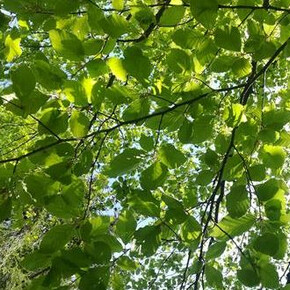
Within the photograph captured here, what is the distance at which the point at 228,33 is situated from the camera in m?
1.39

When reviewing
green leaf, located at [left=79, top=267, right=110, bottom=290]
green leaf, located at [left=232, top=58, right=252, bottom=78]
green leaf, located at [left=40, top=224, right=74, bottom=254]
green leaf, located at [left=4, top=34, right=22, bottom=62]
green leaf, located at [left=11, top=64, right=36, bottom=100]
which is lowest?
green leaf, located at [left=79, top=267, right=110, bottom=290]

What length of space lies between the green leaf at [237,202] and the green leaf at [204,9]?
54 cm

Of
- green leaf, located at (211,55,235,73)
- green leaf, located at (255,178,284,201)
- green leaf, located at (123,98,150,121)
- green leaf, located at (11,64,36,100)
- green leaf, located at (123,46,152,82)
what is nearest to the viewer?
green leaf, located at (11,64,36,100)

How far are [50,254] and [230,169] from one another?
753mm

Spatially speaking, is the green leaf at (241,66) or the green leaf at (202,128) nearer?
the green leaf at (202,128)

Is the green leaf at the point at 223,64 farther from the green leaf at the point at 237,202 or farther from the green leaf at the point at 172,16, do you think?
the green leaf at the point at 237,202

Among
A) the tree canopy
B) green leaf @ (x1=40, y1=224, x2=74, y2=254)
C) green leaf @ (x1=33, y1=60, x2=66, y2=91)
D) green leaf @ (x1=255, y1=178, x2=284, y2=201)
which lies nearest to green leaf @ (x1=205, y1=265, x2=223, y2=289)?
the tree canopy

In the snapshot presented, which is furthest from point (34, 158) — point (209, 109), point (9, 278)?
point (9, 278)

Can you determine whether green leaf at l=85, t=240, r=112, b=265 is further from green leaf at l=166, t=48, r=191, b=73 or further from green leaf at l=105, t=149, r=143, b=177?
green leaf at l=166, t=48, r=191, b=73

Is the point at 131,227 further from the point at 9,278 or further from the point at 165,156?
the point at 9,278

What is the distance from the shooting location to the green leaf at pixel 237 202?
134 centimetres

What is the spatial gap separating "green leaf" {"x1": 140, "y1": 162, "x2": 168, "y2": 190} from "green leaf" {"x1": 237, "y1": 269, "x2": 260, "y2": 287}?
0.40 m

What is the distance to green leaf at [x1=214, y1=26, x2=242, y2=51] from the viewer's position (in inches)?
54.5

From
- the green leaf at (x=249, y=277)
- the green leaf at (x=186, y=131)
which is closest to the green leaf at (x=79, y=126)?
the green leaf at (x=186, y=131)
